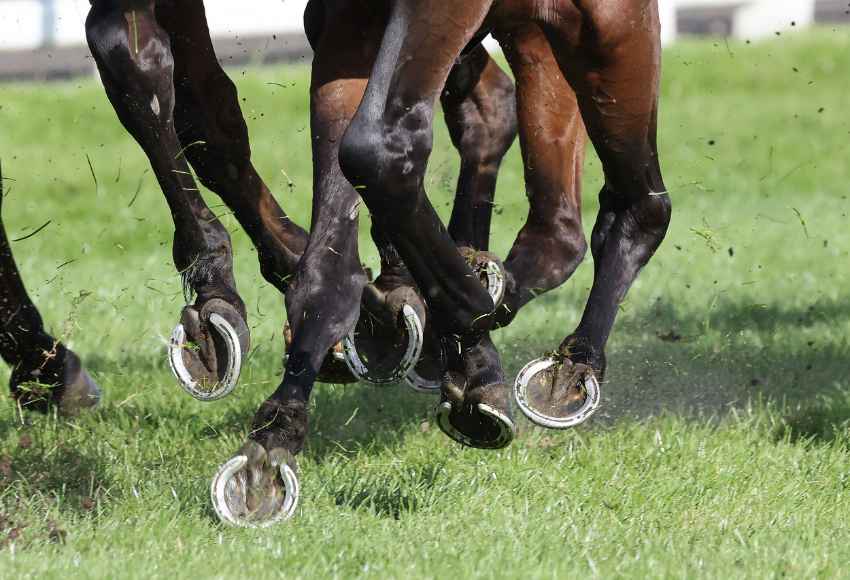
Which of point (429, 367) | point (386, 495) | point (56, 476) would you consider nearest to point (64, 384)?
point (56, 476)

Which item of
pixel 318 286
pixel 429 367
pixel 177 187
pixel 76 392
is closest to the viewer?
pixel 318 286

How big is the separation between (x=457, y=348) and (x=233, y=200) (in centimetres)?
95

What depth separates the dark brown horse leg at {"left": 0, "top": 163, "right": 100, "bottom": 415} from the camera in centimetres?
496

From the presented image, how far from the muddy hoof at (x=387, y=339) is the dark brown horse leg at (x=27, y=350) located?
123cm

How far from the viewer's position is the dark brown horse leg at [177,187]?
147 inches

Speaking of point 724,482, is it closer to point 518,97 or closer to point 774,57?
point 518,97

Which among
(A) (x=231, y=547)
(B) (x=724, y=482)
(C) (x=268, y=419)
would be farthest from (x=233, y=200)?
(B) (x=724, y=482)

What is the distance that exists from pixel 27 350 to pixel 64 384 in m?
0.18

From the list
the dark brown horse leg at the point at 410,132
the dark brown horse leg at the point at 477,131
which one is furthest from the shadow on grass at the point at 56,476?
the dark brown horse leg at the point at 477,131

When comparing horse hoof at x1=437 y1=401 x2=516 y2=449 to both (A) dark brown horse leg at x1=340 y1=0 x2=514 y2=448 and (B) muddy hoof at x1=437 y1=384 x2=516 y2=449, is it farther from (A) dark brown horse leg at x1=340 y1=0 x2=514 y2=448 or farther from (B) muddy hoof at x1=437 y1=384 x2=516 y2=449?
(A) dark brown horse leg at x1=340 y1=0 x2=514 y2=448

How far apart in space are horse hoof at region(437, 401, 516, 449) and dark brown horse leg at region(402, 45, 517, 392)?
96 centimetres

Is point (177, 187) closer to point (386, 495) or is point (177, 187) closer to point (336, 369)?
point (336, 369)

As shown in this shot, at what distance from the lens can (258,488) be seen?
3.50m

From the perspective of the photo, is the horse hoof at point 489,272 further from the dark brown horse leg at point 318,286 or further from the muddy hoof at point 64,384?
the muddy hoof at point 64,384
